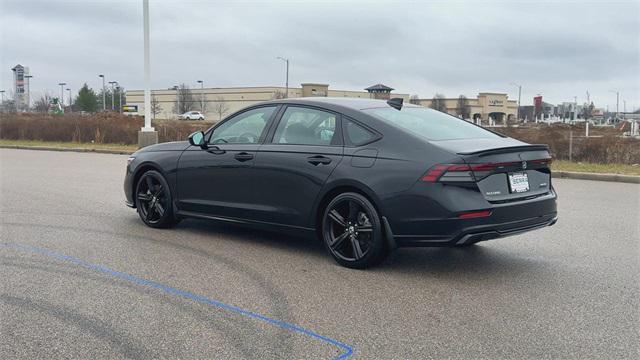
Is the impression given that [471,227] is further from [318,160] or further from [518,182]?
[318,160]

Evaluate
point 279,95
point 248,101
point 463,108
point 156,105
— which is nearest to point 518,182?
point 463,108

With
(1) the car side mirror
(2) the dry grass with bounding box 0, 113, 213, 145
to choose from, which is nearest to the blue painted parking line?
(1) the car side mirror

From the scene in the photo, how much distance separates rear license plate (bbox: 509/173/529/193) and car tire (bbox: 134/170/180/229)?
13.2ft

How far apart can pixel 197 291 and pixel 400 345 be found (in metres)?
1.92

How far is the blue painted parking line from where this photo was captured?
14.1 ft

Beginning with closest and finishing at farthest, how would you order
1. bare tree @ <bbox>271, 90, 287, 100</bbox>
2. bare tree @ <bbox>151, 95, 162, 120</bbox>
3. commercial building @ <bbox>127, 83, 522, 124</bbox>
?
bare tree @ <bbox>271, 90, 287, 100</bbox> < commercial building @ <bbox>127, 83, 522, 124</bbox> < bare tree @ <bbox>151, 95, 162, 120</bbox>


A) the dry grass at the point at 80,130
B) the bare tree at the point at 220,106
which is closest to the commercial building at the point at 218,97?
the bare tree at the point at 220,106

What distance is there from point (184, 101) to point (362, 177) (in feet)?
311

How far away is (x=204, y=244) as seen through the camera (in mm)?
7289

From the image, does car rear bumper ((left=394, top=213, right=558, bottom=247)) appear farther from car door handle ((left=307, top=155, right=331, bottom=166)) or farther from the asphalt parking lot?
car door handle ((left=307, top=155, right=331, bottom=166))

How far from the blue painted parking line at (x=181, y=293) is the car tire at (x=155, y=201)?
153 centimetres

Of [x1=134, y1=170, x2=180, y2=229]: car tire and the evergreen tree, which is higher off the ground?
the evergreen tree

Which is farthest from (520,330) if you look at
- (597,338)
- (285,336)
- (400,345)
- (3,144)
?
(3,144)

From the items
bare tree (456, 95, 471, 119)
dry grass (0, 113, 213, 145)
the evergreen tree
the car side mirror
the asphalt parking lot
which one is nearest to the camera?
the asphalt parking lot
